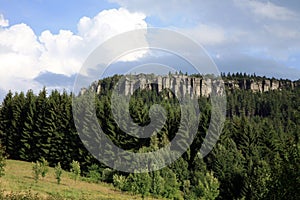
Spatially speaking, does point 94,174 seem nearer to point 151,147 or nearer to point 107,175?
point 107,175

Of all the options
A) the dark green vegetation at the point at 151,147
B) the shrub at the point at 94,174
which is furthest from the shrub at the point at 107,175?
the shrub at the point at 94,174

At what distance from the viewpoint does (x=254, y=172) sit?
43.0 m

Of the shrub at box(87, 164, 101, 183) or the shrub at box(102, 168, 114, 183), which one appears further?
the shrub at box(102, 168, 114, 183)

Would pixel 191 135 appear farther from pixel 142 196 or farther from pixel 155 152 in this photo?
pixel 142 196

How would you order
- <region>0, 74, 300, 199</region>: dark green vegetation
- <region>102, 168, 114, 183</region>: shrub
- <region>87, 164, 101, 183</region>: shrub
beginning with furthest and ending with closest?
<region>102, 168, 114, 183</region>: shrub < <region>87, 164, 101, 183</region>: shrub < <region>0, 74, 300, 199</region>: dark green vegetation

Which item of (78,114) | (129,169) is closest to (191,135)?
(129,169)

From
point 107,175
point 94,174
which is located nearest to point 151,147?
point 107,175

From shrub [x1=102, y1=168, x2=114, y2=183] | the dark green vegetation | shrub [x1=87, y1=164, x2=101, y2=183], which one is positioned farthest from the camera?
shrub [x1=102, y1=168, x2=114, y2=183]

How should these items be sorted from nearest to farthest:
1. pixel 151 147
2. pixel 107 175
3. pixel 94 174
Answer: pixel 151 147
pixel 107 175
pixel 94 174

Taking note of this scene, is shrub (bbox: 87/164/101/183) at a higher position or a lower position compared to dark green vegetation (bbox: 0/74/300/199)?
lower

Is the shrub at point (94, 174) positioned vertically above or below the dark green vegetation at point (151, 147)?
below

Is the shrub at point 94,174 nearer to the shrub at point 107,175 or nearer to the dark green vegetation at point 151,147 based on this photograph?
the dark green vegetation at point 151,147

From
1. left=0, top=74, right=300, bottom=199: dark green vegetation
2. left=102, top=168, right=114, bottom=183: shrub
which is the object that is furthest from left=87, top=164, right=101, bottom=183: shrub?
left=102, top=168, right=114, bottom=183: shrub

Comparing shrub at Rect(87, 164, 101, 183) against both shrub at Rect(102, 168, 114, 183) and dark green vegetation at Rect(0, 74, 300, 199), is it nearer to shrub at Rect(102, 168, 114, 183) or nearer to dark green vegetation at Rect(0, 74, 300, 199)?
dark green vegetation at Rect(0, 74, 300, 199)
